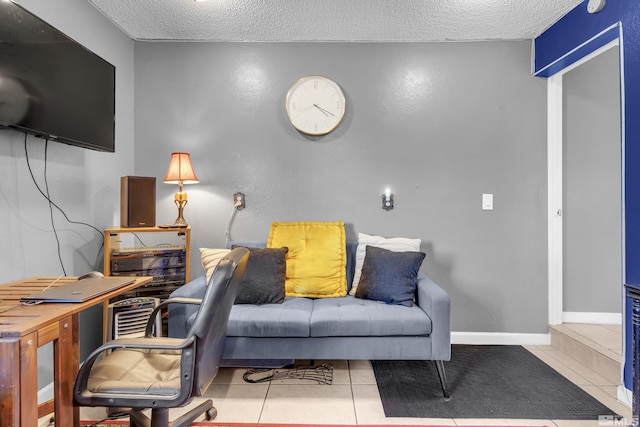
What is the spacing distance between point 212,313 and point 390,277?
1.35 meters

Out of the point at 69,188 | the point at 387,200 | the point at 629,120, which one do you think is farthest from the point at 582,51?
the point at 69,188

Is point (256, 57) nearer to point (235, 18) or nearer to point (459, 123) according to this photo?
point (235, 18)

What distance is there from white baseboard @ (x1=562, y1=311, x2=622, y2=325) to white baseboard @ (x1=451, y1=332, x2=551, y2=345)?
26 centimetres

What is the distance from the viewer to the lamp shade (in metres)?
2.64

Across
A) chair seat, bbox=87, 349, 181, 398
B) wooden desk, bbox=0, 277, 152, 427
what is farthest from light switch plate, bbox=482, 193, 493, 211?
wooden desk, bbox=0, 277, 152, 427

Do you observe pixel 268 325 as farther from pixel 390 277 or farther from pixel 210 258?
pixel 390 277

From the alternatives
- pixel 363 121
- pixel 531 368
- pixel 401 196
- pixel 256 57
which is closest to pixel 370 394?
pixel 531 368

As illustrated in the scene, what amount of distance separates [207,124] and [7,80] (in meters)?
1.45

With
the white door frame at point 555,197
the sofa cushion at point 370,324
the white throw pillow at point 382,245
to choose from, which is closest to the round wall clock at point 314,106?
the white throw pillow at point 382,245

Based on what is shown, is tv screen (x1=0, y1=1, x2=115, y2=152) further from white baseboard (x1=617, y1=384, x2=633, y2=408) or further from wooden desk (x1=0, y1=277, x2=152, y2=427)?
white baseboard (x1=617, y1=384, x2=633, y2=408)

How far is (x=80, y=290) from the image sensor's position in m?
1.38

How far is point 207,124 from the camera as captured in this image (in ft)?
9.59

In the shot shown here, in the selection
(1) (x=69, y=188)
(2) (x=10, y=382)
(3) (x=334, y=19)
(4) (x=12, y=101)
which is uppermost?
(3) (x=334, y=19)

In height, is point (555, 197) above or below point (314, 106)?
below
